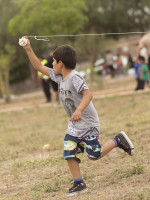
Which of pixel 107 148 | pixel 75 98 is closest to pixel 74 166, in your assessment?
pixel 107 148

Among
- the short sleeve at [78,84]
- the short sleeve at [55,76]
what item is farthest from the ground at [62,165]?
the short sleeve at [55,76]

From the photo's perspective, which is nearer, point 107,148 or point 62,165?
point 107,148

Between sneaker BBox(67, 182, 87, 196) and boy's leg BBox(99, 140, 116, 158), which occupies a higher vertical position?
boy's leg BBox(99, 140, 116, 158)

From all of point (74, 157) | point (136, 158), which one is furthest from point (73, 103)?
point (136, 158)

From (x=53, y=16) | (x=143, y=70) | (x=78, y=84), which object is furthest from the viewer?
(x=53, y=16)

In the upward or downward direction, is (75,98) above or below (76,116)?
above

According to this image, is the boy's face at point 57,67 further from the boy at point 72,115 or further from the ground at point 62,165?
the ground at point 62,165

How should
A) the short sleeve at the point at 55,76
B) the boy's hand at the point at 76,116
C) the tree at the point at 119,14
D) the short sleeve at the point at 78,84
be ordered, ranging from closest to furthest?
the boy's hand at the point at 76,116 → the short sleeve at the point at 78,84 → the short sleeve at the point at 55,76 → the tree at the point at 119,14

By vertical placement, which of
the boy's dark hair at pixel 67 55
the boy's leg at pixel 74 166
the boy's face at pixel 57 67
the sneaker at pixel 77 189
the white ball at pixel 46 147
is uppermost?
the boy's dark hair at pixel 67 55

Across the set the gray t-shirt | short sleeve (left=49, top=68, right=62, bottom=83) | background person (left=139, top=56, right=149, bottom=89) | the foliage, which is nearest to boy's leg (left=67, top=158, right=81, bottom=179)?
the gray t-shirt

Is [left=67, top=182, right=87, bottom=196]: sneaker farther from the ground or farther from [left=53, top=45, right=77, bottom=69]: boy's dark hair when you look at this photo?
[left=53, top=45, right=77, bottom=69]: boy's dark hair

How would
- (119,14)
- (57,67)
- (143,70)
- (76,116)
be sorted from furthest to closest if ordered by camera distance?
(119,14)
(143,70)
(57,67)
(76,116)

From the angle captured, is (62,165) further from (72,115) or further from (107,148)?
(72,115)

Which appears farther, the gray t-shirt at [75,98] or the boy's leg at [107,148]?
the boy's leg at [107,148]
